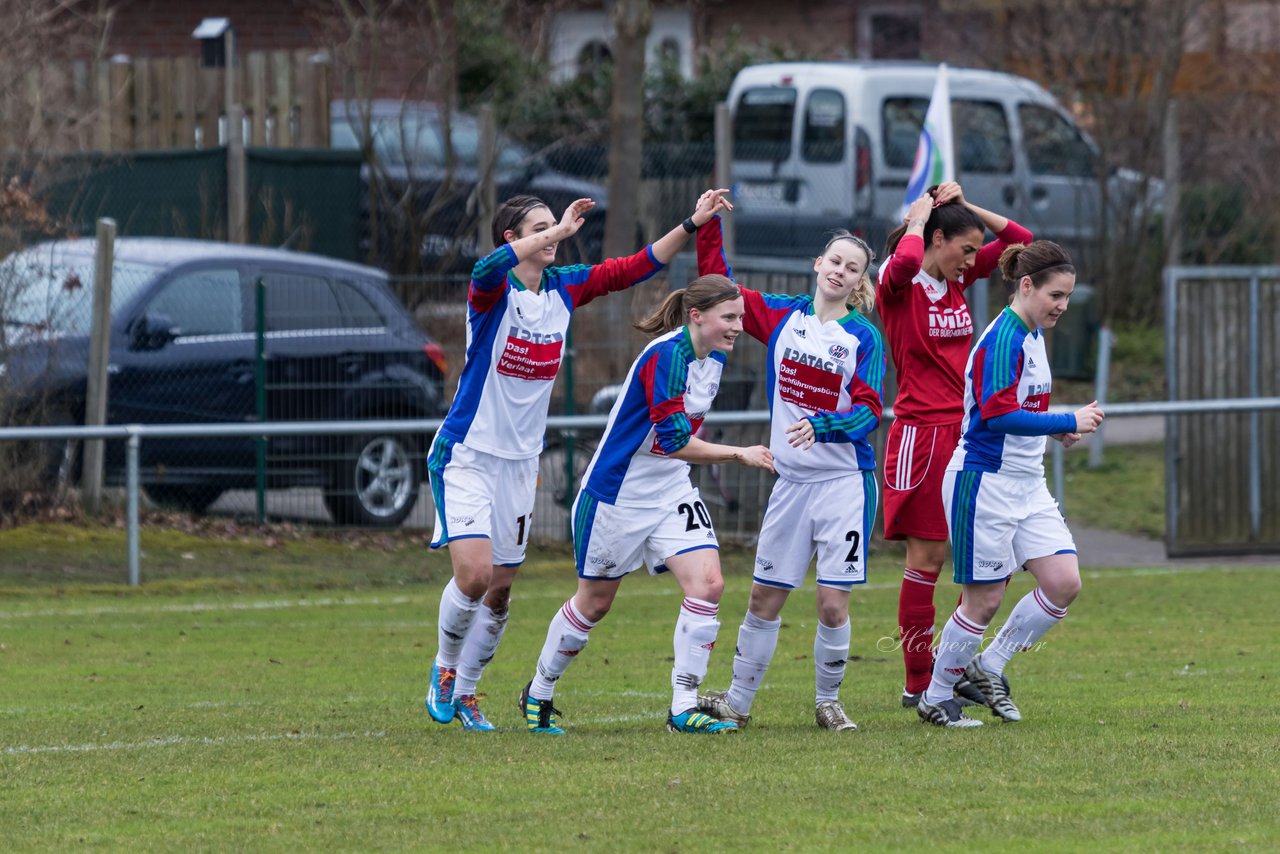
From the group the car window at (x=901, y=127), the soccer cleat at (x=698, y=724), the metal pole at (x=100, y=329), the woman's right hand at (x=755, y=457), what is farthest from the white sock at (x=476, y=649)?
the car window at (x=901, y=127)

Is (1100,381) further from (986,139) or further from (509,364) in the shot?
(509,364)

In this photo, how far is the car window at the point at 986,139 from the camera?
69.6 feet

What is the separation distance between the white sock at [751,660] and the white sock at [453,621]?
3.33 ft

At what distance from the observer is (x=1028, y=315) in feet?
24.6

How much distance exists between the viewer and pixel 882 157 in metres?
21.8

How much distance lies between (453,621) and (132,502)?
5.29 m

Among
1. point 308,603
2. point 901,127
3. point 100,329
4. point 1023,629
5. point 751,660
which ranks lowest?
point 308,603

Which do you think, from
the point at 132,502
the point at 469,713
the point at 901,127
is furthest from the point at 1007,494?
the point at 901,127

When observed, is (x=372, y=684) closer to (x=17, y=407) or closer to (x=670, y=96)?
(x=17, y=407)

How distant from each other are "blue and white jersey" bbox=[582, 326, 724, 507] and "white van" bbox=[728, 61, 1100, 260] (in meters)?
11.7

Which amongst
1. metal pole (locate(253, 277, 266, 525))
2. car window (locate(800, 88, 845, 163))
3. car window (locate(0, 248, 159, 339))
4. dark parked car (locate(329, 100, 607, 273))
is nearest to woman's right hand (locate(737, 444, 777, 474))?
metal pole (locate(253, 277, 266, 525))

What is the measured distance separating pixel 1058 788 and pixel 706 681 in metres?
3.03

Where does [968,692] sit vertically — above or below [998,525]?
below

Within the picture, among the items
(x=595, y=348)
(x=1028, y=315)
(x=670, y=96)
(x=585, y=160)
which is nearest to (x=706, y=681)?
(x=1028, y=315)
